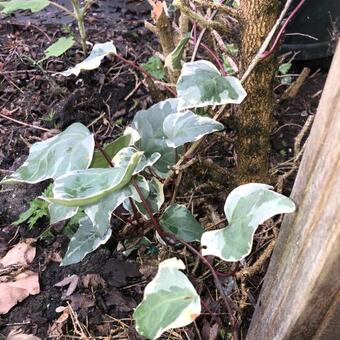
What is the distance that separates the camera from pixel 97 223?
980 millimetres

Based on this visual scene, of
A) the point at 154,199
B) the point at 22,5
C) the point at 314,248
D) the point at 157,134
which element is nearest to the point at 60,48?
the point at 22,5

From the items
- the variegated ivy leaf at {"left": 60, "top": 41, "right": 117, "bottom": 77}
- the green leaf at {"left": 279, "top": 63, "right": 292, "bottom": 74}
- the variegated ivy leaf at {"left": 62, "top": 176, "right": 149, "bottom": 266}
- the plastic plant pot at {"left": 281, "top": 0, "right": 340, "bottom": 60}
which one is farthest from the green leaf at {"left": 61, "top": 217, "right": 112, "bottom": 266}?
the plastic plant pot at {"left": 281, "top": 0, "right": 340, "bottom": 60}

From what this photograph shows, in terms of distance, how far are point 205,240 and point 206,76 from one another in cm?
34

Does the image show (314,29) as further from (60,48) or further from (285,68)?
(60,48)

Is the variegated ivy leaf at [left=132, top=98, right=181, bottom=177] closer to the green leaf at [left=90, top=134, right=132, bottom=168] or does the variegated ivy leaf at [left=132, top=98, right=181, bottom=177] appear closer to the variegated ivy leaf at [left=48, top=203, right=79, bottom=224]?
the green leaf at [left=90, top=134, right=132, bottom=168]

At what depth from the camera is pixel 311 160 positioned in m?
0.69

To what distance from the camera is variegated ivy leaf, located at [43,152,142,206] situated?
0.93 meters

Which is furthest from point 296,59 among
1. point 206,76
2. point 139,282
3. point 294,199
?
point 294,199

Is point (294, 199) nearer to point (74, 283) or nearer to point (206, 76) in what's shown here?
point (206, 76)

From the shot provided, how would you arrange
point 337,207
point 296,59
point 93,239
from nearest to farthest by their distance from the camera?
1. point 337,207
2. point 93,239
3. point 296,59

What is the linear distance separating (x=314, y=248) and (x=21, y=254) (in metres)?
0.89

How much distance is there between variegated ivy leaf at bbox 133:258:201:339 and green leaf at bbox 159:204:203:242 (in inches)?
11.2

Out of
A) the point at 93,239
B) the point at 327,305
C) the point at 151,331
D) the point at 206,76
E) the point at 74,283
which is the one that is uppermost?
the point at 206,76

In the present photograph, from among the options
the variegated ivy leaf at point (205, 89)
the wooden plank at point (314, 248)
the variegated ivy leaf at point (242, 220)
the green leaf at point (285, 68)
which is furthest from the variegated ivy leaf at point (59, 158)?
the green leaf at point (285, 68)
